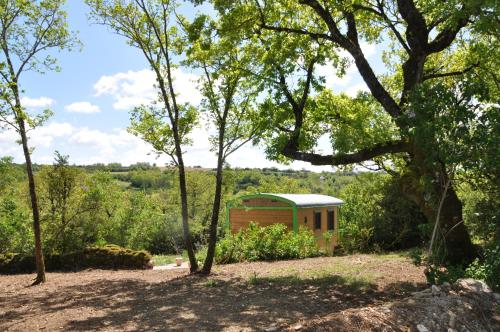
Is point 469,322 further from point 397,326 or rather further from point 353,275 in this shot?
point 353,275

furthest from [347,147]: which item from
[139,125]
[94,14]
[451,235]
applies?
[94,14]

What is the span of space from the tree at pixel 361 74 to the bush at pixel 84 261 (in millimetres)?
5568

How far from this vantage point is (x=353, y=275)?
28.5 ft

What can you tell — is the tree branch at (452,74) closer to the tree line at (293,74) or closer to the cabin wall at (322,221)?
the tree line at (293,74)

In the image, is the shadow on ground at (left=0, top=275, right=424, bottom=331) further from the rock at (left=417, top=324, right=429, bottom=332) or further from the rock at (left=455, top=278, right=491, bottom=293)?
the rock at (left=417, top=324, right=429, bottom=332)

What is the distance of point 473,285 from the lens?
6.28m

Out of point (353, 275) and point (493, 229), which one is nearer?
point (493, 229)

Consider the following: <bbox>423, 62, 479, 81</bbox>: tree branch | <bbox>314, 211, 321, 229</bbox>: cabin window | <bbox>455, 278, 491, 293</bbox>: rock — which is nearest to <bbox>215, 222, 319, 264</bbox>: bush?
<bbox>314, 211, 321, 229</bbox>: cabin window

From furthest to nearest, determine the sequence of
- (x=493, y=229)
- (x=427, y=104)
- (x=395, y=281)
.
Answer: (x=395, y=281) → (x=493, y=229) → (x=427, y=104)

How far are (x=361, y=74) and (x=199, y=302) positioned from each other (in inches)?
207

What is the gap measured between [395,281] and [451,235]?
133 cm

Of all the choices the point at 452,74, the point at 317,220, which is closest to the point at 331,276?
the point at 452,74

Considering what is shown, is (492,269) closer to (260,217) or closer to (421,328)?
(421,328)

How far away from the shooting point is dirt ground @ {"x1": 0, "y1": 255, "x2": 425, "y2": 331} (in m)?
5.83
